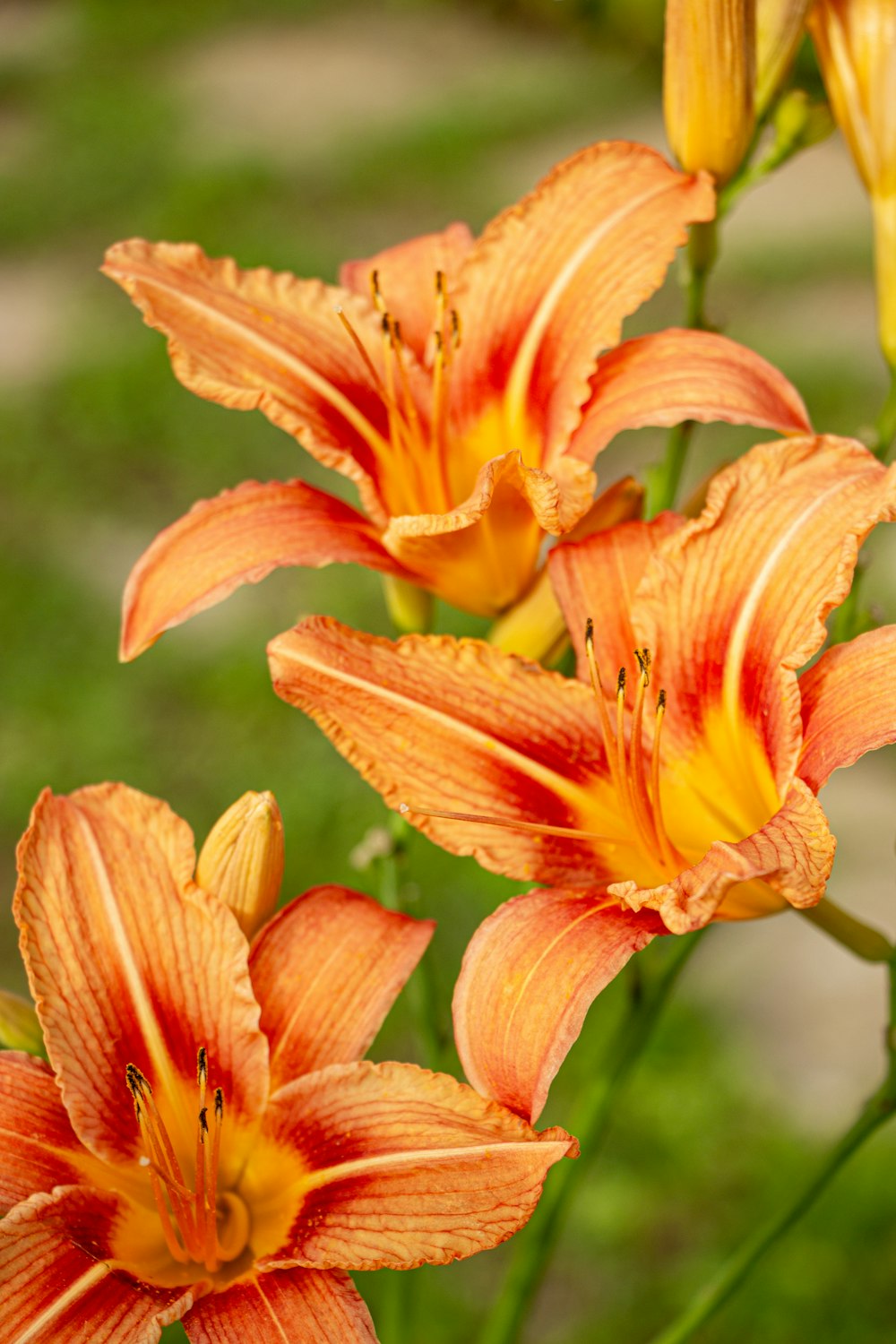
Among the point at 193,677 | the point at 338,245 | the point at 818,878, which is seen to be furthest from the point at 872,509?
the point at 338,245

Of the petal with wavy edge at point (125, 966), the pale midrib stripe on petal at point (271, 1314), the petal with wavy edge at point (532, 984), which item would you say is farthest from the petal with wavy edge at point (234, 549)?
the pale midrib stripe on petal at point (271, 1314)

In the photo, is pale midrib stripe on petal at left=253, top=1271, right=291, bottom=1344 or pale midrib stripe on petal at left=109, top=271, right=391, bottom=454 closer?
pale midrib stripe on petal at left=253, top=1271, right=291, bottom=1344

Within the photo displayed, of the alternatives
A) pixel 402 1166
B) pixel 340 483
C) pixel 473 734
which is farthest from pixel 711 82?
pixel 340 483

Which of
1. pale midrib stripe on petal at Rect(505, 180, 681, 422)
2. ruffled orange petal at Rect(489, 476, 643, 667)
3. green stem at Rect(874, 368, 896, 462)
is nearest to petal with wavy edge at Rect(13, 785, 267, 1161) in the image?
ruffled orange petal at Rect(489, 476, 643, 667)

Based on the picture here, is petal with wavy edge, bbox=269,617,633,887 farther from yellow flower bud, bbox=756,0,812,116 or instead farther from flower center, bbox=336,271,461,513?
yellow flower bud, bbox=756,0,812,116

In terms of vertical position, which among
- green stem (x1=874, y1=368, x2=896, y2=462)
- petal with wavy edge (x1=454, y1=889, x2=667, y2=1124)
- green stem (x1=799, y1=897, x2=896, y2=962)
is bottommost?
green stem (x1=799, y1=897, x2=896, y2=962)
